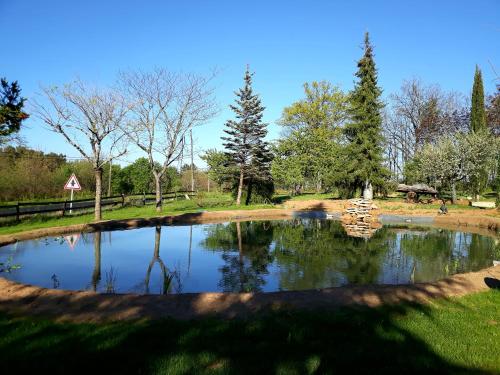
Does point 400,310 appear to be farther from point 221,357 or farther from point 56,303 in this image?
point 56,303

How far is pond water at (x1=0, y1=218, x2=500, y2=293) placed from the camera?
1020 centimetres

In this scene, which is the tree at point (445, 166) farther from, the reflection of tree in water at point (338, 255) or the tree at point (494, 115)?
the tree at point (494, 115)

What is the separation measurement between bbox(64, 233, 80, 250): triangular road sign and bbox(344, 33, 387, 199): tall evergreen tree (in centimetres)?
2428

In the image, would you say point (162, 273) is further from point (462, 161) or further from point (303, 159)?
point (303, 159)

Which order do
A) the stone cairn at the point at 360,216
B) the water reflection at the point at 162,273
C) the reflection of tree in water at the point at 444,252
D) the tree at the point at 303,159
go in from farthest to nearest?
the tree at the point at 303,159 < the stone cairn at the point at 360,216 < the reflection of tree in water at the point at 444,252 < the water reflection at the point at 162,273

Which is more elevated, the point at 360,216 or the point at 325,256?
the point at 360,216

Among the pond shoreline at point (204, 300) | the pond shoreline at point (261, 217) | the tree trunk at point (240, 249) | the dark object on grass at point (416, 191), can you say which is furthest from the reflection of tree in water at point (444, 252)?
the dark object on grass at point (416, 191)

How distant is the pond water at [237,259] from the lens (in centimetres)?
1020

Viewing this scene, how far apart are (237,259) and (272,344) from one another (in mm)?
8470

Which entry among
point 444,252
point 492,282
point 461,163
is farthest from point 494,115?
point 492,282

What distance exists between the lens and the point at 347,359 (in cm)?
459

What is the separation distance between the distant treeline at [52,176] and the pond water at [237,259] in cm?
2191

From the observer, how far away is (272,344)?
5051 mm

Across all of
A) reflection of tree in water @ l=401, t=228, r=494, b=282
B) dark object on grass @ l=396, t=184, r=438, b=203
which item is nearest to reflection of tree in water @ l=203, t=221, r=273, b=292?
reflection of tree in water @ l=401, t=228, r=494, b=282
